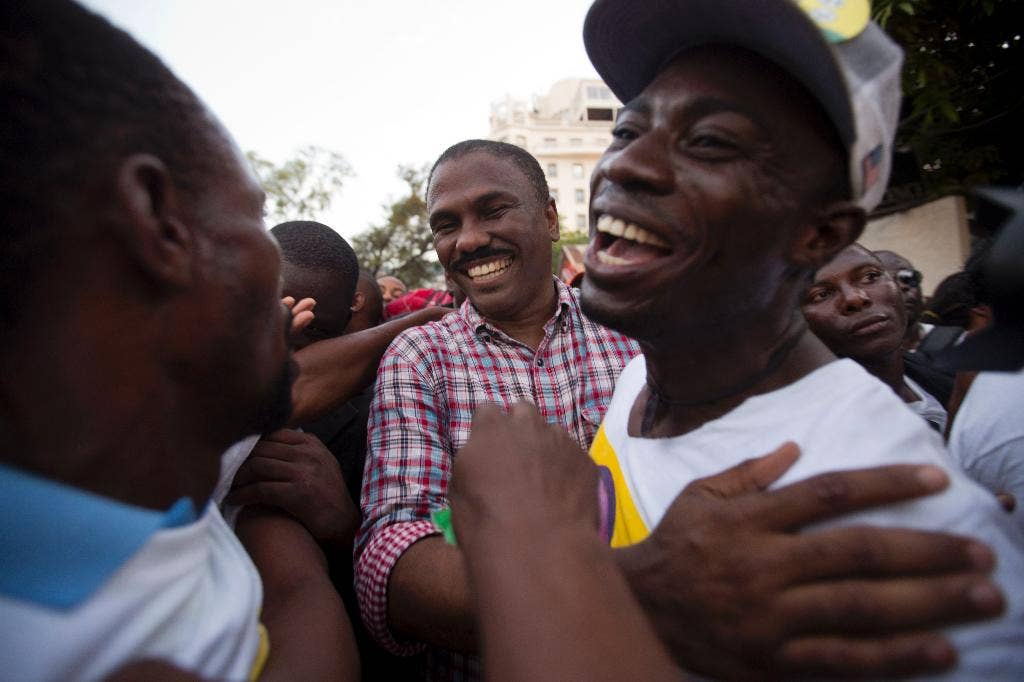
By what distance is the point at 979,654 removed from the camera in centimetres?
91

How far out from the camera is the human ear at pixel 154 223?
1.02 m

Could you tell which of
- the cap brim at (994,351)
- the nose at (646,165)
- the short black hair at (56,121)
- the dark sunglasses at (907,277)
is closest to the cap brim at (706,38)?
the nose at (646,165)

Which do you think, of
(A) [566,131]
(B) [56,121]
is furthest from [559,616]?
(A) [566,131]

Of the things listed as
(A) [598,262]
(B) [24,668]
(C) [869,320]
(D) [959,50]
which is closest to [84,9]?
(B) [24,668]

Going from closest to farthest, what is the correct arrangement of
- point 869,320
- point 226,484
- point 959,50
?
1. point 226,484
2. point 869,320
3. point 959,50

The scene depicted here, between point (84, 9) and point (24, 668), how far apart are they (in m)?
1.07

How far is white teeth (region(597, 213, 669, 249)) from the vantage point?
150 centimetres

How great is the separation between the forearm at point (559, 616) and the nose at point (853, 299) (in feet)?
9.28

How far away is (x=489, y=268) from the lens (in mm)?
2754

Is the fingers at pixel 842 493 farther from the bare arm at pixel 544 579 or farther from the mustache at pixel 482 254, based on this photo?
the mustache at pixel 482 254

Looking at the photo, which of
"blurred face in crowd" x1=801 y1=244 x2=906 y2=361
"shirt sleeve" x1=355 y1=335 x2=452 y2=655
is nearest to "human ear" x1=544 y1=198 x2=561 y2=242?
"shirt sleeve" x1=355 y1=335 x2=452 y2=655

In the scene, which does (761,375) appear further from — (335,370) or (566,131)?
(566,131)

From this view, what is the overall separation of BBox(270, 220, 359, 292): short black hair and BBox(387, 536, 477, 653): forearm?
190 centimetres

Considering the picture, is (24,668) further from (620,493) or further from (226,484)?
(620,493)
